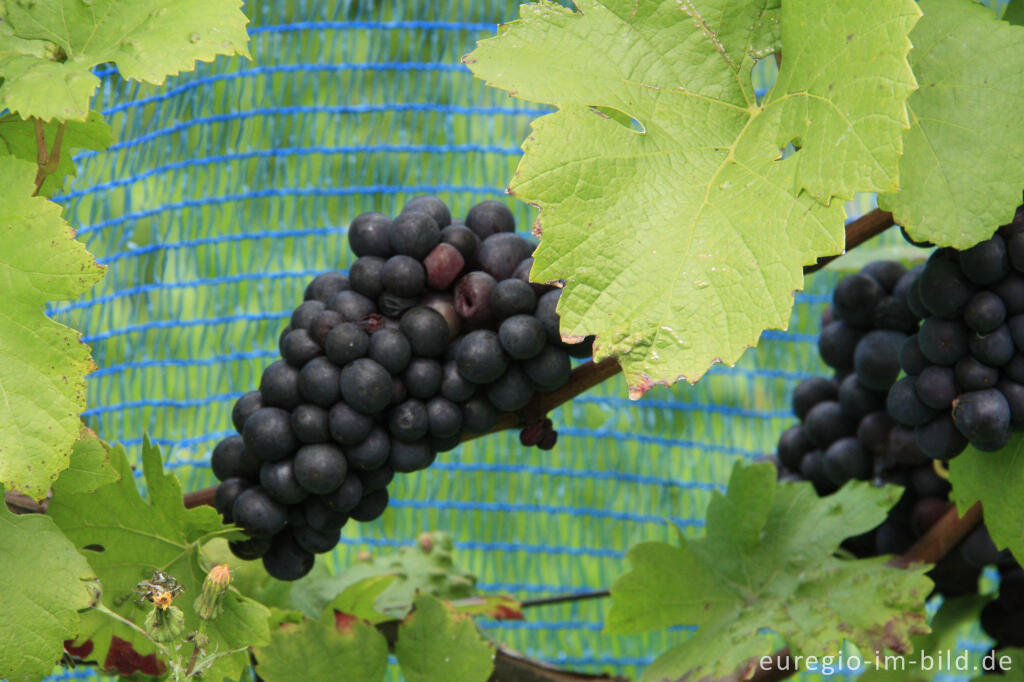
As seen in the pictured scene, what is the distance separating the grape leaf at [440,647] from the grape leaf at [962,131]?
0.49 m

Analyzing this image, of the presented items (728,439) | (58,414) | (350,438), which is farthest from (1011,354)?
(728,439)

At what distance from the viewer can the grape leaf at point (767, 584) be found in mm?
889

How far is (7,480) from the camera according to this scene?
654 mm

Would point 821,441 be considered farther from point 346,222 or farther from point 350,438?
point 346,222

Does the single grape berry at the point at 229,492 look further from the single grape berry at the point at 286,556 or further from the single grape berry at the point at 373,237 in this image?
the single grape berry at the point at 373,237

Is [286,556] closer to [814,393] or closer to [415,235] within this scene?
[415,235]

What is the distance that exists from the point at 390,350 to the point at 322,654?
294mm

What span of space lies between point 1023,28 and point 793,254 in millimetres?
248

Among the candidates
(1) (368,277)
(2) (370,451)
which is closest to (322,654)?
(2) (370,451)

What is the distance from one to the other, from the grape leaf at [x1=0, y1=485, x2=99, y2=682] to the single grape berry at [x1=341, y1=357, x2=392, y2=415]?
230 millimetres

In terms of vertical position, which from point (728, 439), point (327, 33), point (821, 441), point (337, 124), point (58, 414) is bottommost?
point (728, 439)

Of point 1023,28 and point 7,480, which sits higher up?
point 1023,28

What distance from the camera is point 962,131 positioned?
72 cm

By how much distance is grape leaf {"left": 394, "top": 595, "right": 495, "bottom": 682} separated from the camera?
0.88 metres
